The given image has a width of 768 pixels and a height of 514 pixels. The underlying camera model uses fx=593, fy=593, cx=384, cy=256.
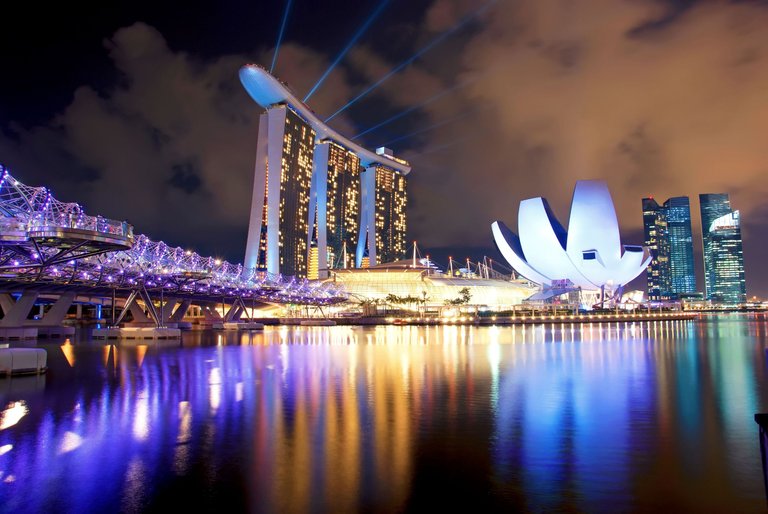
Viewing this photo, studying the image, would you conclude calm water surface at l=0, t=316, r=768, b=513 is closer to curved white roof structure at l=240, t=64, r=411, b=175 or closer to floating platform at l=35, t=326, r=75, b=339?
floating platform at l=35, t=326, r=75, b=339

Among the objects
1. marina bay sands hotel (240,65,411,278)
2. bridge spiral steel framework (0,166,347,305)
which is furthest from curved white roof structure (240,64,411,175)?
bridge spiral steel framework (0,166,347,305)

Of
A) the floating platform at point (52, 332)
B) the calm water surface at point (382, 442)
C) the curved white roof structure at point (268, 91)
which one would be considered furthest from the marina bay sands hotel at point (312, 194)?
the calm water surface at point (382, 442)

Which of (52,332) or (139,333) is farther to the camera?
(52,332)

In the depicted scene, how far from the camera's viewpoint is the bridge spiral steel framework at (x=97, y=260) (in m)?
15.4

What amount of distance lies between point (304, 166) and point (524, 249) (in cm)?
3952

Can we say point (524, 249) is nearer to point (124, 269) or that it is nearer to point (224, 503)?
point (124, 269)

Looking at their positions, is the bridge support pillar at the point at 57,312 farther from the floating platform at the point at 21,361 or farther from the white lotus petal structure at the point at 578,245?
the white lotus petal structure at the point at 578,245

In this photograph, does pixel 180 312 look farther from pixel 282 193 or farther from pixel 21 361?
pixel 21 361

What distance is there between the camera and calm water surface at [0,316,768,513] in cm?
500

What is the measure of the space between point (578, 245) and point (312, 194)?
58282 mm

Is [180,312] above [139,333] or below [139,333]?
above

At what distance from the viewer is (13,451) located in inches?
256

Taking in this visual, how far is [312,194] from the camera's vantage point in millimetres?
115062

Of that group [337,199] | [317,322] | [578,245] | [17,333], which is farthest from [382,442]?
[337,199]
